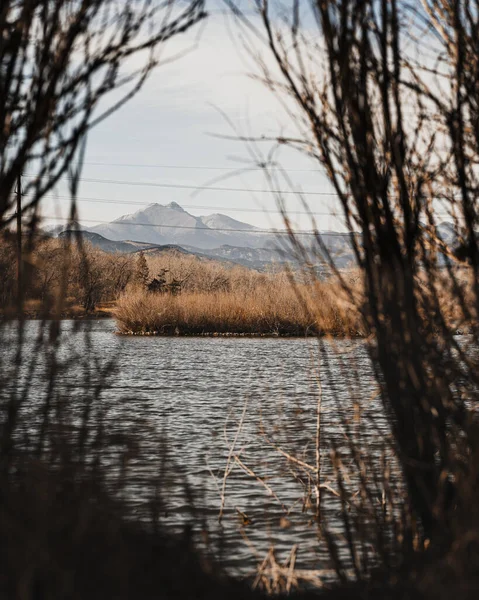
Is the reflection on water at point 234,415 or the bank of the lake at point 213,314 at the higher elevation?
the bank of the lake at point 213,314

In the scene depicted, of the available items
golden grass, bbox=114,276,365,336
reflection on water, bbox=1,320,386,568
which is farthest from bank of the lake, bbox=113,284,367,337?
reflection on water, bbox=1,320,386,568

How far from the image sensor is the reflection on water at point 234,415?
175 inches

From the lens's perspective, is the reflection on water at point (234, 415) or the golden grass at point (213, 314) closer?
the reflection on water at point (234, 415)

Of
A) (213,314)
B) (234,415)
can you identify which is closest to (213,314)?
(213,314)

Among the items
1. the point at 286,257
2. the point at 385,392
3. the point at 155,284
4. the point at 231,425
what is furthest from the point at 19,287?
the point at 155,284

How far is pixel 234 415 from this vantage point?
13883 millimetres

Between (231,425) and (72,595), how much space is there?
10953mm

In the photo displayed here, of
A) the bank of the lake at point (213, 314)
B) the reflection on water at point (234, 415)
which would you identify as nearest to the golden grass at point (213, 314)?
the bank of the lake at point (213, 314)

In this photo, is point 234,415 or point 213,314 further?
point 213,314

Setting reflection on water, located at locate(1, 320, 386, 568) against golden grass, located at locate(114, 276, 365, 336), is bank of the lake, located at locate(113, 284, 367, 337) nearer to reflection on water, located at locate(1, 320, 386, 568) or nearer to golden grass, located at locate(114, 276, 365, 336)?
golden grass, located at locate(114, 276, 365, 336)

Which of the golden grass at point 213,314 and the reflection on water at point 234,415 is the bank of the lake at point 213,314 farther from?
the reflection on water at point 234,415

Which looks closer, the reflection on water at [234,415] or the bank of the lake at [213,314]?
the reflection on water at [234,415]

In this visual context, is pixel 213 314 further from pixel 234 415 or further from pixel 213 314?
pixel 234 415

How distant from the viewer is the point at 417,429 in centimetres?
360
